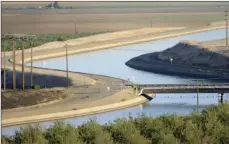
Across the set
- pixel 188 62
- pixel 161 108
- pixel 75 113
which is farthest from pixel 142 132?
pixel 188 62

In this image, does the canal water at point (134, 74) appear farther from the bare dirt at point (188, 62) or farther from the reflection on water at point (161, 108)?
the bare dirt at point (188, 62)

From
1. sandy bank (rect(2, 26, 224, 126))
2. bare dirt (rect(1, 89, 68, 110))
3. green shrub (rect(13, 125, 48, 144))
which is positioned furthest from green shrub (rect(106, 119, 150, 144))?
bare dirt (rect(1, 89, 68, 110))

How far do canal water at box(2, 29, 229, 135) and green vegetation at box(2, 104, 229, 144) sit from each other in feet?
11.2

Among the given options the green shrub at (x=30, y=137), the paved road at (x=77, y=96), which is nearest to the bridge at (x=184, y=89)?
the paved road at (x=77, y=96)

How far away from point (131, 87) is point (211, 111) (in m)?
8.53

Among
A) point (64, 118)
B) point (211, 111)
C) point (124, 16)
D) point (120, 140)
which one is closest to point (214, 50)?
point (64, 118)

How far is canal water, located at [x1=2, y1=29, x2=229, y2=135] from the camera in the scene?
63.1 ft

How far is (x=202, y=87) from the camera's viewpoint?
71.6 feet

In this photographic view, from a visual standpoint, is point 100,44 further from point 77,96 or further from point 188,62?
point 77,96

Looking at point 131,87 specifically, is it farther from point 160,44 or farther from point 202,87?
point 160,44

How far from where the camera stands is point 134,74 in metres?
→ 28.9

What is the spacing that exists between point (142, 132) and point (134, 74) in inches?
613

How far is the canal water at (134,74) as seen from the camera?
19.2 m

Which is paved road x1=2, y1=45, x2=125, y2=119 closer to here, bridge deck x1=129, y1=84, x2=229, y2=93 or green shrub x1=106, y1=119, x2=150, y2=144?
bridge deck x1=129, y1=84, x2=229, y2=93
